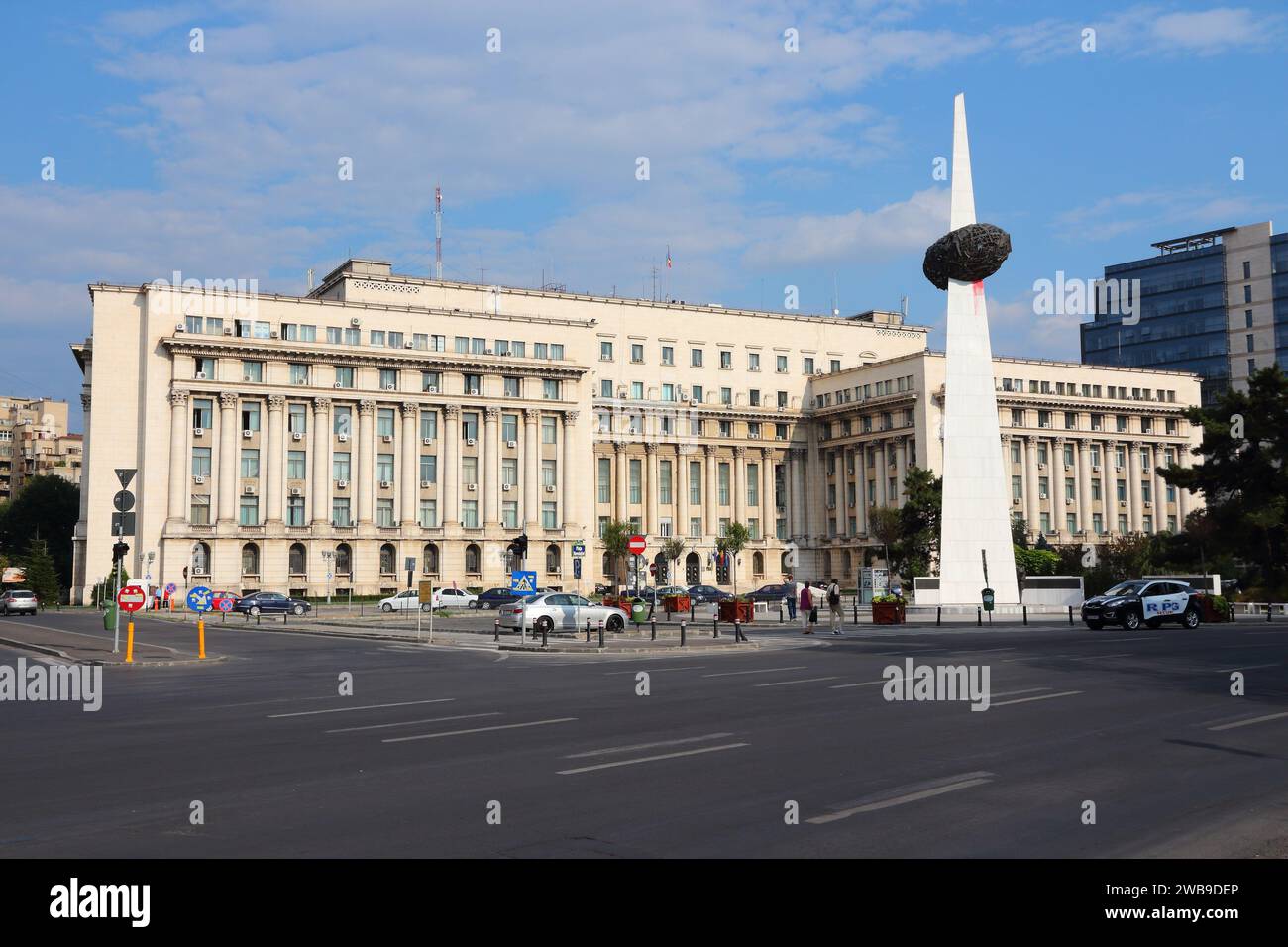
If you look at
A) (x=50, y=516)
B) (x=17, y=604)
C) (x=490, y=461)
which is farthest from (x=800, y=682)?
(x=50, y=516)

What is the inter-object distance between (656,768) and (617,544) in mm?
84555

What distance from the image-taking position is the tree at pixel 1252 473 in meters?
53.3

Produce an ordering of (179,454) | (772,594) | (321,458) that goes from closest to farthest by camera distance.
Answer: (179,454)
(772,594)
(321,458)

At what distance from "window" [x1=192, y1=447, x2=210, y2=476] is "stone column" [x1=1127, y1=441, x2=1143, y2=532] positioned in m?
81.4

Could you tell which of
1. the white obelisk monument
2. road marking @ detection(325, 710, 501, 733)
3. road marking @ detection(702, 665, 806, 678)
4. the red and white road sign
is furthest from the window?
road marking @ detection(325, 710, 501, 733)

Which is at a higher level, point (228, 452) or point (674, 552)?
point (228, 452)

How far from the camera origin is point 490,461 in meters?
88.6

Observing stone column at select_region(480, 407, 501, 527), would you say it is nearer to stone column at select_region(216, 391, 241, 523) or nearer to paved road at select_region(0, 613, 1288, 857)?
stone column at select_region(216, 391, 241, 523)

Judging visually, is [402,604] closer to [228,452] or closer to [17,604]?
[17,604]

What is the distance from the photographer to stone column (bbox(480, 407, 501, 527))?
88.2 meters

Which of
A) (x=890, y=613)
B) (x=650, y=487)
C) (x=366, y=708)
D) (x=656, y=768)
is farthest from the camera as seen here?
(x=650, y=487)

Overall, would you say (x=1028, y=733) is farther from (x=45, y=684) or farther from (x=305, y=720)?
(x=45, y=684)

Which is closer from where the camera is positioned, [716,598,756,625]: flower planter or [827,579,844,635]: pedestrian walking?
[827,579,844,635]: pedestrian walking
